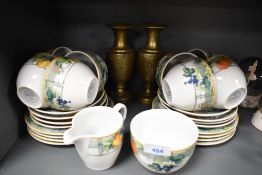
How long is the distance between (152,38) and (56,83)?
0.30 metres

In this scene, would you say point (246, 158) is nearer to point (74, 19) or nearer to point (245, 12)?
point (245, 12)

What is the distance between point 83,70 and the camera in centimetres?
50

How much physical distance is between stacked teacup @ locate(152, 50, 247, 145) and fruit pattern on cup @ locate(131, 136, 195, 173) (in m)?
0.11

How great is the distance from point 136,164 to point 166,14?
45cm

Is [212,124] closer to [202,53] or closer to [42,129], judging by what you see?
[202,53]

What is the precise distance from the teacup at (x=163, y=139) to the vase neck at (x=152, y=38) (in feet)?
0.68

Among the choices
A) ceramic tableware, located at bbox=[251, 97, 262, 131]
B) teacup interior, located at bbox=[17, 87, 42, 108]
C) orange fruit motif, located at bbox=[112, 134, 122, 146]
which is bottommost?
ceramic tableware, located at bbox=[251, 97, 262, 131]

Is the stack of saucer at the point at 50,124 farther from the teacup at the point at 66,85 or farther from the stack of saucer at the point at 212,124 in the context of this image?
the stack of saucer at the point at 212,124

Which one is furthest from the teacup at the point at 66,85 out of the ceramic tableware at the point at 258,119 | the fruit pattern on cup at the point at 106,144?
the ceramic tableware at the point at 258,119

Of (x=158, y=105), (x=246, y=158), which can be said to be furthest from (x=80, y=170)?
(x=246, y=158)

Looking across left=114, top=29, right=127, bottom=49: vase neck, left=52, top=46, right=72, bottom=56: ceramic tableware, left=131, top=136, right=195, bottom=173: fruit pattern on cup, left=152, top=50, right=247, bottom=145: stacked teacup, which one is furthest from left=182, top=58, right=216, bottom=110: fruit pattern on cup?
left=52, top=46, right=72, bottom=56: ceramic tableware

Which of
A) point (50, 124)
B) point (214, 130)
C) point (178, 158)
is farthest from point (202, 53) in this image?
point (50, 124)

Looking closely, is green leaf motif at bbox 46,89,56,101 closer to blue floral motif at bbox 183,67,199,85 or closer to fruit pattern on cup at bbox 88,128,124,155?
fruit pattern on cup at bbox 88,128,124,155

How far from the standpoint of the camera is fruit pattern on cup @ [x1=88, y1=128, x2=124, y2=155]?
1.36ft
